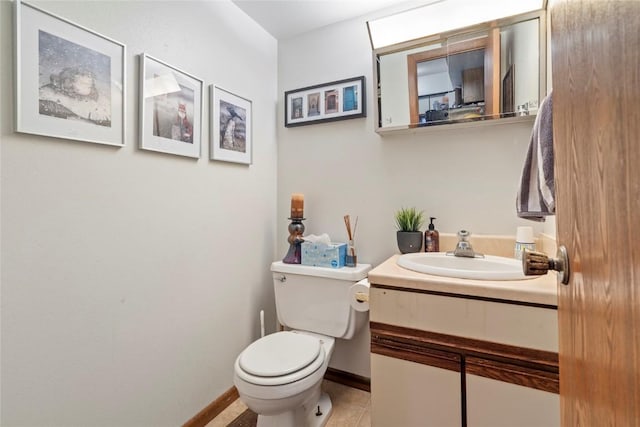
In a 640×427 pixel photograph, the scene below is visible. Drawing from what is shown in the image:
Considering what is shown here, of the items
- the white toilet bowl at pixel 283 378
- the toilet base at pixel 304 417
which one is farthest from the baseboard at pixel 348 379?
the white toilet bowl at pixel 283 378

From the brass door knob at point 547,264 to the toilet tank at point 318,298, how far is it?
947mm

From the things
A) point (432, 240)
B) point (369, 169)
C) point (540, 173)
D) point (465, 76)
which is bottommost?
point (432, 240)

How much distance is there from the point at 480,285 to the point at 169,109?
139 cm

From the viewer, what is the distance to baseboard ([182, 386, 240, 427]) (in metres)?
1.40

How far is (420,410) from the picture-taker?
3.52 ft

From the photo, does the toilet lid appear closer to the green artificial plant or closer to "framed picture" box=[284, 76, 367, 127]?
the green artificial plant

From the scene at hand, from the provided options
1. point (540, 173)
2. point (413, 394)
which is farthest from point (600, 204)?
point (413, 394)

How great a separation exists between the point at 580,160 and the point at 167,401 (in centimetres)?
161

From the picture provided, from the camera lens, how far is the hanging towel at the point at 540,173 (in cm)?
83

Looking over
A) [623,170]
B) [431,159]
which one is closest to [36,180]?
[623,170]

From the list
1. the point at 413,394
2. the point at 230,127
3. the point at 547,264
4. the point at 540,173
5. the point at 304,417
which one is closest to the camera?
the point at 547,264

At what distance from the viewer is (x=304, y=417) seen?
1.39 m

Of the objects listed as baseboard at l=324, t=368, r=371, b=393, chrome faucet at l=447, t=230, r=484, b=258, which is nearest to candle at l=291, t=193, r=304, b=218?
chrome faucet at l=447, t=230, r=484, b=258

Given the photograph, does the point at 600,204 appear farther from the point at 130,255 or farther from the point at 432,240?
the point at 130,255
